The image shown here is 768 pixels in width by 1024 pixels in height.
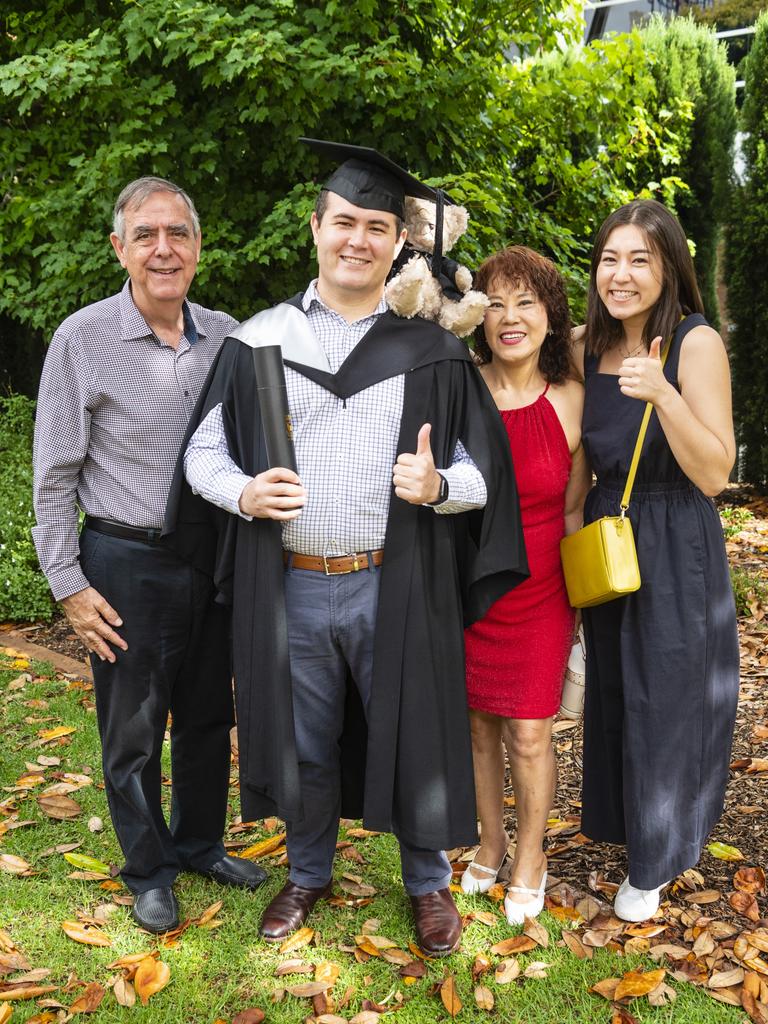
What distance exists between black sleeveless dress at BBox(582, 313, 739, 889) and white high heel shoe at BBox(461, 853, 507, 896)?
48cm

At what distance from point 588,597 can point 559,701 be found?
45 centimetres

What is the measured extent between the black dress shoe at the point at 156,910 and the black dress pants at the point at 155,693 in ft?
0.10

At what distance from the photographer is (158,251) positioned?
116 inches

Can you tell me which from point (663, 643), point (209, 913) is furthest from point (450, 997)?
point (663, 643)

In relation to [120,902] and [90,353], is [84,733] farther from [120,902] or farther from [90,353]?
[90,353]

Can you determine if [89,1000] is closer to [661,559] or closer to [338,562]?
[338,562]

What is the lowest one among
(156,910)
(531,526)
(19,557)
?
(156,910)

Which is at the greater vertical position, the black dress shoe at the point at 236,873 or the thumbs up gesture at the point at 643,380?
the thumbs up gesture at the point at 643,380

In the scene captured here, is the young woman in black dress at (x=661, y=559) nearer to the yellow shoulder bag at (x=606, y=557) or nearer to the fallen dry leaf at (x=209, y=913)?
the yellow shoulder bag at (x=606, y=557)

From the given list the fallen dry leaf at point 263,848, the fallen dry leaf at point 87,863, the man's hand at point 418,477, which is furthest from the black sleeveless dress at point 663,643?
the fallen dry leaf at point 87,863

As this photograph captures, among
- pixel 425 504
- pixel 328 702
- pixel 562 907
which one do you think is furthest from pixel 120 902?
pixel 425 504

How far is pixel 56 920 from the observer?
317cm

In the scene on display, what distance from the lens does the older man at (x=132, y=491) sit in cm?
292

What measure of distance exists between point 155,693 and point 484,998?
1.33 meters
